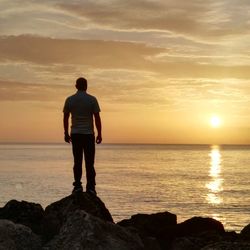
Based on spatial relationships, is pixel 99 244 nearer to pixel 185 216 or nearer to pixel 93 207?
pixel 93 207

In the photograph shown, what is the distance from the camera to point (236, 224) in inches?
1615

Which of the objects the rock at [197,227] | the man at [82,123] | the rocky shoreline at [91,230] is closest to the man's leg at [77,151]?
the man at [82,123]

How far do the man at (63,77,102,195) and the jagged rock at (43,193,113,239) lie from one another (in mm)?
513

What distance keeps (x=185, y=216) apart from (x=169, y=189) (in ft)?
83.2

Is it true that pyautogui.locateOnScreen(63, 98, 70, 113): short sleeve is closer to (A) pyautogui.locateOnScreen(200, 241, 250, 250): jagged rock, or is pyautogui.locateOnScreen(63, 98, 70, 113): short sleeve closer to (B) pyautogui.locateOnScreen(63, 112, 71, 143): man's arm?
(B) pyautogui.locateOnScreen(63, 112, 71, 143): man's arm

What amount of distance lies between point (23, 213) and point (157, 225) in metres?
3.96

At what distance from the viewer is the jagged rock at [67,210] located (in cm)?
1262

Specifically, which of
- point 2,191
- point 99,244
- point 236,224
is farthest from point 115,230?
point 2,191

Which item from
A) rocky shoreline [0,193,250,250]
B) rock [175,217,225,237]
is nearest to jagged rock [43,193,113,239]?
rocky shoreline [0,193,250,250]

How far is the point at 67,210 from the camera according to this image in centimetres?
1287

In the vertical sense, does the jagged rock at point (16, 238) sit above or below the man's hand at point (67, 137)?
below

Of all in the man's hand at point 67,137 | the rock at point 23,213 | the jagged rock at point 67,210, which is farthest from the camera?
the man's hand at point 67,137

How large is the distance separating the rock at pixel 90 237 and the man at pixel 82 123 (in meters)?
2.78

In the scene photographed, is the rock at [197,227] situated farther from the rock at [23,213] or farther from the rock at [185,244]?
the rock at [23,213]
